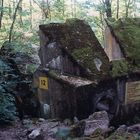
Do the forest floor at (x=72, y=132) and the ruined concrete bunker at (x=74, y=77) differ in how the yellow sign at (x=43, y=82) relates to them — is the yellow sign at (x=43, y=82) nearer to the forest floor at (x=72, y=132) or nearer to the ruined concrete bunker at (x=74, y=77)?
the ruined concrete bunker at (x=74, y=77)

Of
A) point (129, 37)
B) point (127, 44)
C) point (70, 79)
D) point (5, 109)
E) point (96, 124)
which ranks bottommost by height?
point (5, 109)

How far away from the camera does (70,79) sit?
617 centimetres

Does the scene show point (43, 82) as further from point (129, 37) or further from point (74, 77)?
point (129, 37)

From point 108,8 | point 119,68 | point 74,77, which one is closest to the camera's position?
point 74,77

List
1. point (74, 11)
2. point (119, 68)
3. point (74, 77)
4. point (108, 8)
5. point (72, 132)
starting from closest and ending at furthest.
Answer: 1. point (72, 132)
2. point (74, 77)
3. point (119, 68)
4. point (108, 8)
5. point (74, 11)

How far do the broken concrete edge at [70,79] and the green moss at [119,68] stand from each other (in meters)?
0.60

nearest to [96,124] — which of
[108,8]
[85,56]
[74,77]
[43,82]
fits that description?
[74,77]

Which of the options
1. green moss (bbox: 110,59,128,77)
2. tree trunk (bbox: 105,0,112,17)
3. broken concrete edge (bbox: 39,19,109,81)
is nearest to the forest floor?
broken concrete edge (bbox: 39,19,109,81)

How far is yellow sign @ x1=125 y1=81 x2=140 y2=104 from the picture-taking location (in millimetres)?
6523

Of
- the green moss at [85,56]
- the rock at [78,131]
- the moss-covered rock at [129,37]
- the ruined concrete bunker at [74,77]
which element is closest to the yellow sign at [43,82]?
the ruined concrete bunker at [74,77]

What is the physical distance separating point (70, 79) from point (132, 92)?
146 centimetres

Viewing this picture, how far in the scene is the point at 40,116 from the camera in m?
7.12

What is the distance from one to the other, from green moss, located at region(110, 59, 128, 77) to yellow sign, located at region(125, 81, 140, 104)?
290 millimetres

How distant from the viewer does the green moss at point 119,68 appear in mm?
6449
